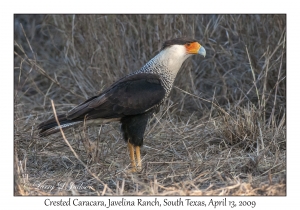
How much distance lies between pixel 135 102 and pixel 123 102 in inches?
4.0

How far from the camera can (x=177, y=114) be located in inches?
239

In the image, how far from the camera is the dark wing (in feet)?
14.7

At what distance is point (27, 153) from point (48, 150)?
0.75ft

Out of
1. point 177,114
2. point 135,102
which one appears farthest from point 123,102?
point 177,114

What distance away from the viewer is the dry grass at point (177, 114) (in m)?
4.19

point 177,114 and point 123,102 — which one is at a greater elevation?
point 123,102

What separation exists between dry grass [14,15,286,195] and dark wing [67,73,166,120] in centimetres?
23

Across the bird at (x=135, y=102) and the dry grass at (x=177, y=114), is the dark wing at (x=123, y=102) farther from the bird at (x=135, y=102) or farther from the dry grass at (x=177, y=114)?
the dry grass at (x=177, y=114)

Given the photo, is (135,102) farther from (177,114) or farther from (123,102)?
(177,114)

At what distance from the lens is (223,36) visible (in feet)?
21.0

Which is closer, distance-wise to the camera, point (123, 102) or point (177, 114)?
point (123, 102)

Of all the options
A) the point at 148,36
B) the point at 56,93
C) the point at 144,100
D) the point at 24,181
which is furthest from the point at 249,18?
the point at 24,181

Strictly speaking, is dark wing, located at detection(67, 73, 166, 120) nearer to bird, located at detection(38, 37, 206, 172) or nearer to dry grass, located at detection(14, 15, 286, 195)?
bird, located at detection(38, 37, 206, 172)

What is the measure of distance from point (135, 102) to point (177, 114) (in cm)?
163
